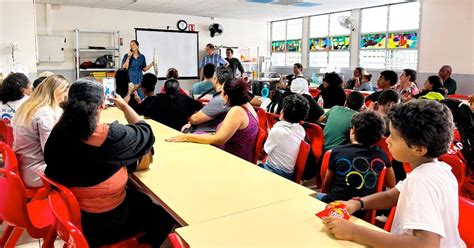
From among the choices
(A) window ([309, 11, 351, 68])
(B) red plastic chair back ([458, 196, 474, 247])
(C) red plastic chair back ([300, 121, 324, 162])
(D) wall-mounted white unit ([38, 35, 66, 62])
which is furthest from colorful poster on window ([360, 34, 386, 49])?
(B) red plastic chair back ([458, 196, 474, 247])

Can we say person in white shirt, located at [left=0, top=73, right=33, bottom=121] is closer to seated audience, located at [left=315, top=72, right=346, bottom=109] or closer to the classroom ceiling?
seated audience, located at [left=315, top=72, right=346, bottom=109]

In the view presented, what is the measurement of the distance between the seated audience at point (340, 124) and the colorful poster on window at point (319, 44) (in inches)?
306

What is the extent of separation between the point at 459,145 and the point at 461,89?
6229 millimetres

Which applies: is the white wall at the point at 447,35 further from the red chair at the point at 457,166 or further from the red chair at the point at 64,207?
the red chair at the point at 64,207

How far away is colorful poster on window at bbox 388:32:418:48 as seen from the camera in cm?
891

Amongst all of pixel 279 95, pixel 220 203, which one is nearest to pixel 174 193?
pixel 220 203

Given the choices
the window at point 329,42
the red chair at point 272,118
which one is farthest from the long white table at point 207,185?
the window at point 329,42

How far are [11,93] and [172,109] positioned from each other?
4.89 ft

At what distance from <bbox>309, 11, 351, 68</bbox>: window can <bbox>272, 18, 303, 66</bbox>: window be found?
587 mm

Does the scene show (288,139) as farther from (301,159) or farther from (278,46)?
(278,46)

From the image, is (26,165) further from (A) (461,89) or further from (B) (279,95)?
(A) (461,89)

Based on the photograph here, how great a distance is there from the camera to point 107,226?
71.6 inches

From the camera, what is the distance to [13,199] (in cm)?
182

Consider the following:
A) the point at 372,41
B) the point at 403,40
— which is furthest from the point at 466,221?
the point at 372,41
